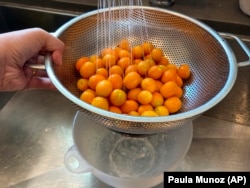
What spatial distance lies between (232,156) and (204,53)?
0.91 ft

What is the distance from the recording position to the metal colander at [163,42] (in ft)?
2.00

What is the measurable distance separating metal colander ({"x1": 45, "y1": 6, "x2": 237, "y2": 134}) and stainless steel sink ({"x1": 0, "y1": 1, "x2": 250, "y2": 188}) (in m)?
0.13

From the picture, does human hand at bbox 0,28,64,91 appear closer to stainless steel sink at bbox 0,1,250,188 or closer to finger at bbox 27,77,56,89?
finger at bbox 27,77,56,89

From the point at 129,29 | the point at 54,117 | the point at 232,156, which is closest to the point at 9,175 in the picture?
the point at 54,117

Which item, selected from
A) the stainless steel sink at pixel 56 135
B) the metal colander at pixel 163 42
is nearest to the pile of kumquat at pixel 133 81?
the metal colander at pixel 163 42

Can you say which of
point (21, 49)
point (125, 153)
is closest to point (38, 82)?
point (21, 49)

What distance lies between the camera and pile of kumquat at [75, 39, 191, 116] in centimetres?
60

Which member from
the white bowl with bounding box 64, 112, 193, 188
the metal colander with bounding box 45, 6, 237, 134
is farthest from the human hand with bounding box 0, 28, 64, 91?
the white bowl with bounding box 64, 112, 193, 188

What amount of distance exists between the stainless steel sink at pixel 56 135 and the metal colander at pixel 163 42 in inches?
5.3

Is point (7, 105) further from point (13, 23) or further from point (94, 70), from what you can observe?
point (94, 70)

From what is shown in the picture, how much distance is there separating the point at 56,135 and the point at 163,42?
35 cm

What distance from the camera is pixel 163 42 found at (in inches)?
28.4

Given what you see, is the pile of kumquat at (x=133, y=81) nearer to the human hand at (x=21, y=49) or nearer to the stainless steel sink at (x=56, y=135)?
the human hand at (x=21, y=49)

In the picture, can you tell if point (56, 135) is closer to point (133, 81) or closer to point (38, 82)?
point (38, 82)
